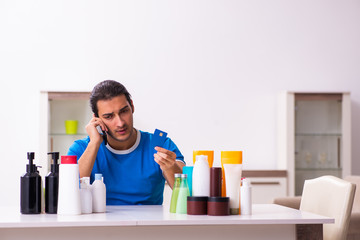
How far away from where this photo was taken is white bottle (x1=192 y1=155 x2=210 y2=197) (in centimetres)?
218

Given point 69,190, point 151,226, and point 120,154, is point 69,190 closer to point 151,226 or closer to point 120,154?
point 151,226

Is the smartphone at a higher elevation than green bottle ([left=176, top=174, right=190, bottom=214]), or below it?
higher

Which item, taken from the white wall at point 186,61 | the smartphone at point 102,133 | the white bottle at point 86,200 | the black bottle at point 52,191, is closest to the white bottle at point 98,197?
the white bottle at point 86,200

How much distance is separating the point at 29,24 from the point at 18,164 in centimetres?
134

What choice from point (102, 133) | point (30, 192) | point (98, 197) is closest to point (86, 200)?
point (98, 197)

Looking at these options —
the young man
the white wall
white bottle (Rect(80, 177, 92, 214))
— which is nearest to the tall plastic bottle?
white bottle (Rect(80, 177, 92, 214))

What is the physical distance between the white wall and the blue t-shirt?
2330mm

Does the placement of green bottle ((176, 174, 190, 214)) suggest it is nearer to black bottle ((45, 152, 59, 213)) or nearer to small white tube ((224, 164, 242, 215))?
small white tube ((224, 164, 242, 215))

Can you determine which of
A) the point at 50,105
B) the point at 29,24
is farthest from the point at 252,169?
the point at 29,24

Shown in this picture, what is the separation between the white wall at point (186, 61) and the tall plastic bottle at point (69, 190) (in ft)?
9.88

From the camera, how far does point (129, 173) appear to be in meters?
2.77

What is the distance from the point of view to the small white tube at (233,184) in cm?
216

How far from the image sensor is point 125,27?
520 centimetres

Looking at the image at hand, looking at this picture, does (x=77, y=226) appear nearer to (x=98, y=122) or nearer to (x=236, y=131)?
(x=98, y=122)
